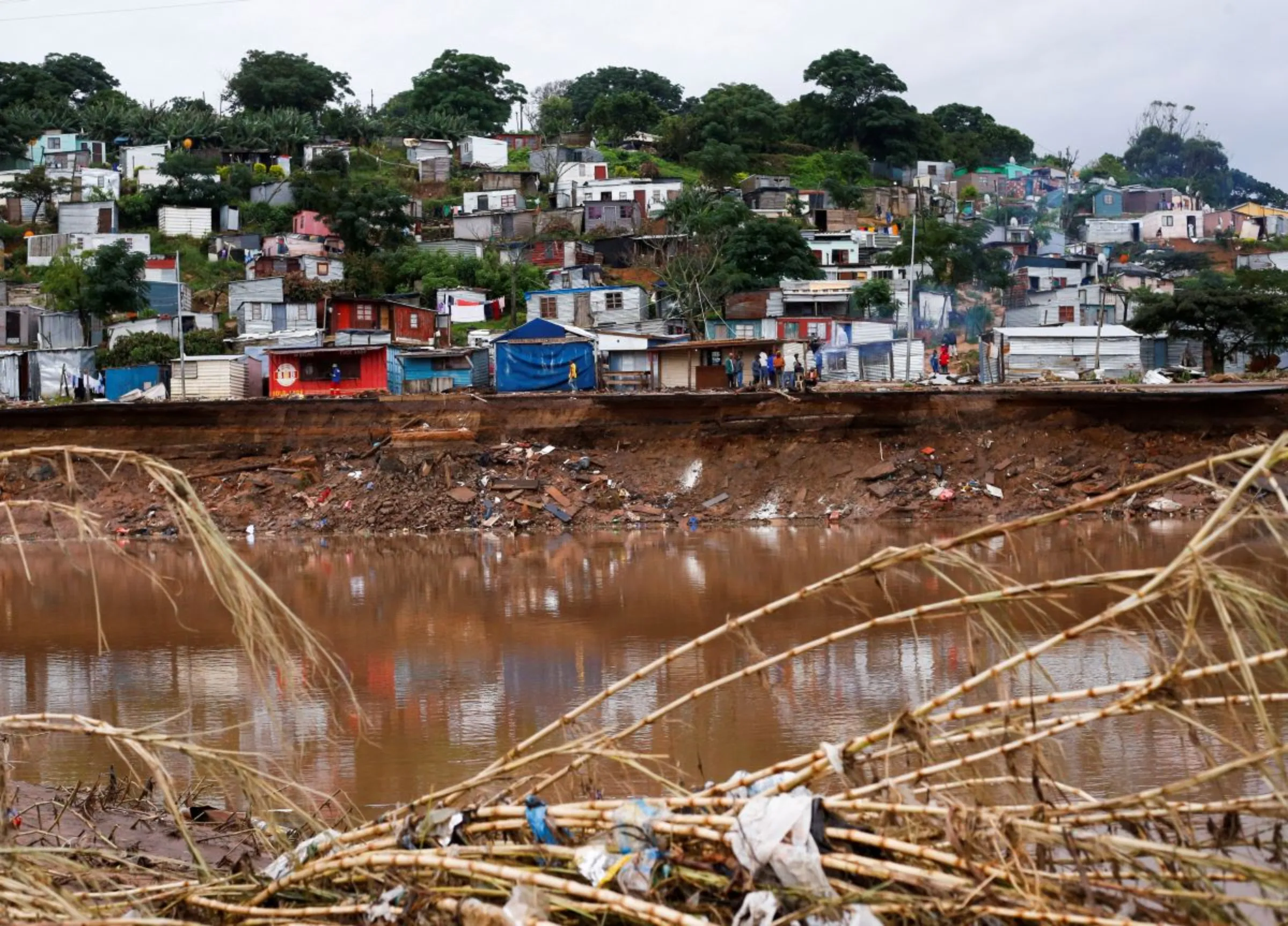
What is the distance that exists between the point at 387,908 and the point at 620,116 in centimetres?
8197

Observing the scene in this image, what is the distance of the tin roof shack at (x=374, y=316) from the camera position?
42.4 m

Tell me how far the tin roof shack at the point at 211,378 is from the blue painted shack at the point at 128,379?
46.7 inches

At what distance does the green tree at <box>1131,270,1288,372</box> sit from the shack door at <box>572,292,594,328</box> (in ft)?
59.5

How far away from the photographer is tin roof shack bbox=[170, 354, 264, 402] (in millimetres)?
37031

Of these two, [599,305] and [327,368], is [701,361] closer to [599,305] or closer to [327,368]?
[599,305]

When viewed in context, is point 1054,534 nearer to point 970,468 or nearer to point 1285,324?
point 970,468

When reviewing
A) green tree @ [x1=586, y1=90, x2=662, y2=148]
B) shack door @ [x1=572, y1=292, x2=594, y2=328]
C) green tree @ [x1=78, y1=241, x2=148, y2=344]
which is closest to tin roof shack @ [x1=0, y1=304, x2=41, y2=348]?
green tree @ [x1=78, y1=241, x2=148, y2=344]

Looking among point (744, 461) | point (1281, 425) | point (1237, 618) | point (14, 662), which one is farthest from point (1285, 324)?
point (1237, 618)

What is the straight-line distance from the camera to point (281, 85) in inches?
3209

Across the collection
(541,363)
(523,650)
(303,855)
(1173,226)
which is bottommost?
(523,650)

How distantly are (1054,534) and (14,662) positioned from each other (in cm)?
1551

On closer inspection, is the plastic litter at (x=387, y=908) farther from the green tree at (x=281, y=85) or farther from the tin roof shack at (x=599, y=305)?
the green tree at (x=281, y=85)

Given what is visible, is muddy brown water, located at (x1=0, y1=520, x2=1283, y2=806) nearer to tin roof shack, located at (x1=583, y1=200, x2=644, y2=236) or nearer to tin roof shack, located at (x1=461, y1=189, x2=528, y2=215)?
tin roof shack, located at (x1=583, y1=200, x2=644, y2=236)

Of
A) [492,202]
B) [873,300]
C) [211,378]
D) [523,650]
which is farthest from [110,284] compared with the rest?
[523,650]
